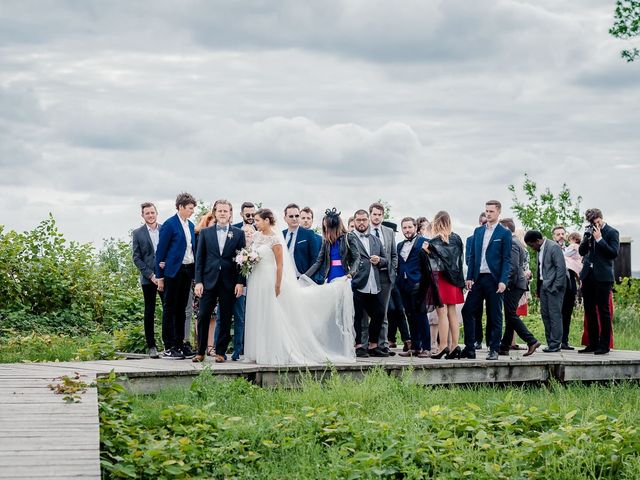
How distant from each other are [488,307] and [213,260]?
11.7 feet

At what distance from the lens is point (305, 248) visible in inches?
518

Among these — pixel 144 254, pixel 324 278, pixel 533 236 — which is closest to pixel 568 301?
pixel 533 236

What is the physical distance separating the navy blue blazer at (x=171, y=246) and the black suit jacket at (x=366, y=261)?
7.32ft

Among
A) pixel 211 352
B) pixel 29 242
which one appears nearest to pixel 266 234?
pixel 211 352

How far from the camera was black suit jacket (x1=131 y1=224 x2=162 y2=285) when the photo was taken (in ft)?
42.1

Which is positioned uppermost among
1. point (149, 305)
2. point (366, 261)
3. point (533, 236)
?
point (533, 236)

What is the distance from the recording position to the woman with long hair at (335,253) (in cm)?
1263

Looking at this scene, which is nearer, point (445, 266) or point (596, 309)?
point (445, 266)

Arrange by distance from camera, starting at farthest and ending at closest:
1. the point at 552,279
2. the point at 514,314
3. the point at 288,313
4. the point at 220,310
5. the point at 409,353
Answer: the point at 552,279 → the point at 409,353 → the point at 514,314 → the point at 288,313 → the point at 220,310

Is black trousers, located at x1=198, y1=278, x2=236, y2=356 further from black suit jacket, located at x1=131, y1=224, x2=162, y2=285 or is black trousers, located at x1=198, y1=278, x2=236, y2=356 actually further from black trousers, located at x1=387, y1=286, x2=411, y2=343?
black trousers, located at x1=387, y1=286, x2=411, y2=343

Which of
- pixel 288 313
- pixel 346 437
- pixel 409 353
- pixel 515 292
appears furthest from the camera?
pixel 409 353

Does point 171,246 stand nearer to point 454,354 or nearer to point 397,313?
point 397,313

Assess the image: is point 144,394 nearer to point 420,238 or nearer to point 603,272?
point 420,238

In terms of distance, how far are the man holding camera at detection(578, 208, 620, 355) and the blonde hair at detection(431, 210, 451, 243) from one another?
91.0 inches
